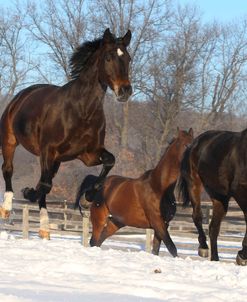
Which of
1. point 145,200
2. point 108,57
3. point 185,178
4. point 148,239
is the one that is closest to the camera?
point 108,57

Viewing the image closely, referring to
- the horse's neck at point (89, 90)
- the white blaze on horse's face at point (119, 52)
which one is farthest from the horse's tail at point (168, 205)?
the white blaze on horse's face at point (119, 52)

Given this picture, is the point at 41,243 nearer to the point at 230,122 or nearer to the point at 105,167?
the point at 105,167

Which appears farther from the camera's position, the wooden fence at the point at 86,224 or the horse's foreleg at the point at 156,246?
the wooden fence at the point at 86,224

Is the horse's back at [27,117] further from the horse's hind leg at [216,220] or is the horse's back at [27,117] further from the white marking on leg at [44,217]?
the horse's hind leg at [216,220]

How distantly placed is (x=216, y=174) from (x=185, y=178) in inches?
37.8

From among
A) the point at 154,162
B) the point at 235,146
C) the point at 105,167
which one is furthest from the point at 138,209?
the point at 154,162

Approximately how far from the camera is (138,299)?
4730mm

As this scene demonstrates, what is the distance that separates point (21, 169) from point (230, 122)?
12320 millimetres

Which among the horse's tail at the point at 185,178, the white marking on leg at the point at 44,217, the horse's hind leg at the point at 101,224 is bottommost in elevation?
the horse's hind leg at the point at 101,224

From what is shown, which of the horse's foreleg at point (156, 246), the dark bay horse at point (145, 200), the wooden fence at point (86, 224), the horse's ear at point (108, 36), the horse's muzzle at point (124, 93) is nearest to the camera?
the horse's muzzle at point (124, 93)

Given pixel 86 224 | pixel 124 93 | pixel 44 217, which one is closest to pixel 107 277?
pixel 124 93

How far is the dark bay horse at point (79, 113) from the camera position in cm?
735

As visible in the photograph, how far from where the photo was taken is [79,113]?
751 cm

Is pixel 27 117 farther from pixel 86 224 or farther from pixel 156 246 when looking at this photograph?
pixel 86 224
